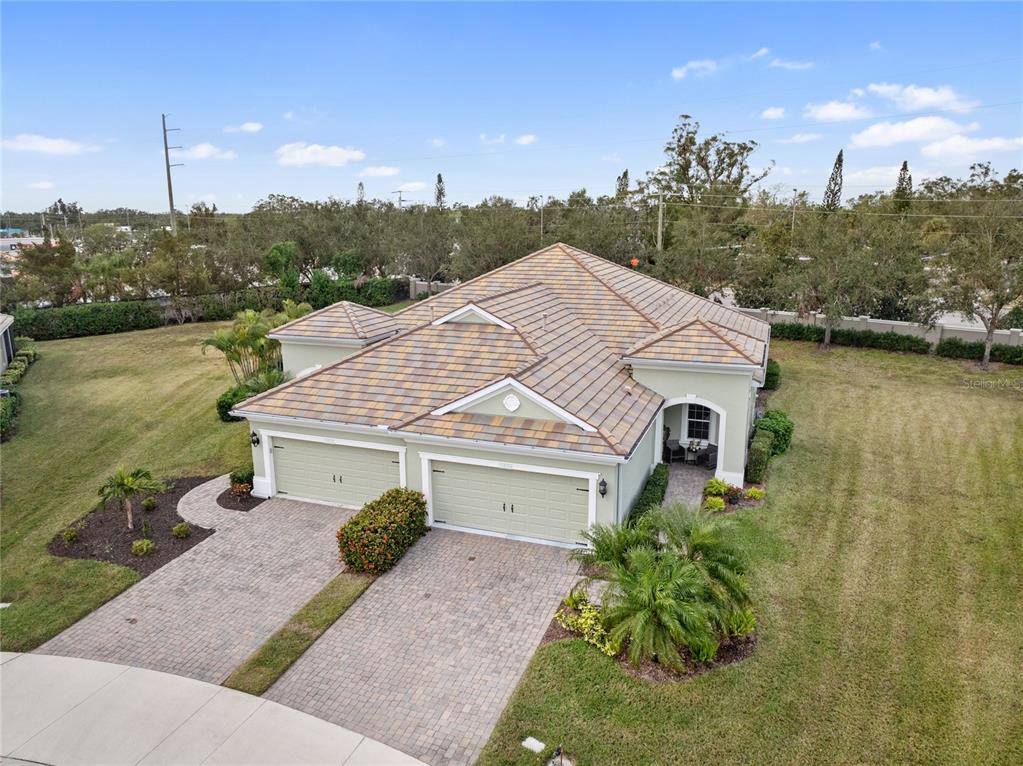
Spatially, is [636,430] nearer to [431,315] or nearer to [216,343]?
[431,315]

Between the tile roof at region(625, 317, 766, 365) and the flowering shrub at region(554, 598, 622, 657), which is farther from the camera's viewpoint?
the tile roof at region(625, 317, 766, 365)

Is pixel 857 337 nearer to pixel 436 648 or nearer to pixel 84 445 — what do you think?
pixel 436 648

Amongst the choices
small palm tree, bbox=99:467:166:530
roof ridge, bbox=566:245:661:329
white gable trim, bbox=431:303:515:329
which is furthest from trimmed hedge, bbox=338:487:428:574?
roof ridge, bbox=566:245:661:329

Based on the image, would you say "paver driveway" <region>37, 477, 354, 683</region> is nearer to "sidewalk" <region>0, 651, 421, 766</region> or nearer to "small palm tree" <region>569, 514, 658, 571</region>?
"sidewalk" <region>0, 651, 421, 766</region>

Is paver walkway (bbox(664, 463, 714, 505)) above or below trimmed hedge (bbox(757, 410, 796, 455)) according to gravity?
below

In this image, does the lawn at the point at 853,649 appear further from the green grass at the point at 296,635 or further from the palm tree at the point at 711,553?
the green grass at the point at 296,635

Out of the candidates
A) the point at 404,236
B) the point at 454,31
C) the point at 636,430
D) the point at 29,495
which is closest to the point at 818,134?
the point at 404,236

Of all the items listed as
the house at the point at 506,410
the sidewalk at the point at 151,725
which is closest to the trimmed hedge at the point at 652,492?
the house at the point at 506,410
